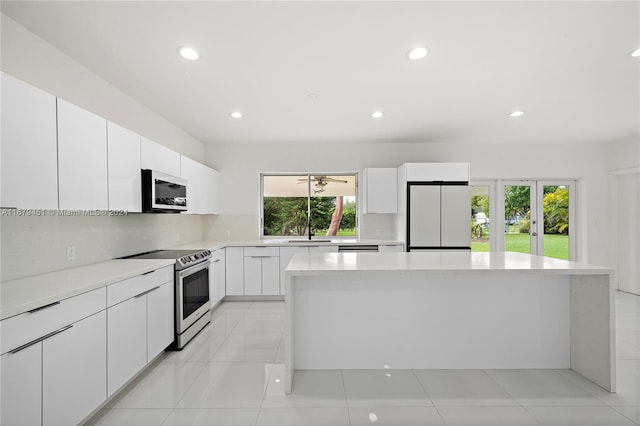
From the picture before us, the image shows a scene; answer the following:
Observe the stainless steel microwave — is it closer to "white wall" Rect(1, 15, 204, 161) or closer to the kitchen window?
"white wall" Rect(1, 15, 204, 161)

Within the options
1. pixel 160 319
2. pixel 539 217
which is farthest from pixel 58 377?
pixel 539 217

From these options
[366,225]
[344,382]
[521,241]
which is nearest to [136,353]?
[344,382]

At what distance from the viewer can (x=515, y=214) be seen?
5172 millimetres

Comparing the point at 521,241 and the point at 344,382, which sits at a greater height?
the point at 521,241

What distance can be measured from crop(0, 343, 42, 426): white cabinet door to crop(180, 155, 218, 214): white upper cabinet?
2.48 meters

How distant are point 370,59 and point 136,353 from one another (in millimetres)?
2849

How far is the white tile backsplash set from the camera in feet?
Result: 6.17

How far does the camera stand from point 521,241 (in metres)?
5.20

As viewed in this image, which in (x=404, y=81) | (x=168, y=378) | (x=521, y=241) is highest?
(x=404, y=81)

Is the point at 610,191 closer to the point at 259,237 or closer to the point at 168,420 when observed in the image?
the point at 259,237

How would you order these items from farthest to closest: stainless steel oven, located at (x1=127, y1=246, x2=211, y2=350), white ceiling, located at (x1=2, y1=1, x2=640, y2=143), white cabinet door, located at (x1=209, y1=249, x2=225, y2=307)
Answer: white cabinet door, located at (x1=209, y1=249, x2=225, y2=307) < stainless steel oven, located at (x1=127, y1=246, x2=211, y2=350) < white ceiling, located at (x1=2, y1=1, x2=640, y2=143)

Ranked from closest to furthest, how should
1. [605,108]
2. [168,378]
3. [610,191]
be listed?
1. [168,378]
2. [605,108]
3. [610,191]

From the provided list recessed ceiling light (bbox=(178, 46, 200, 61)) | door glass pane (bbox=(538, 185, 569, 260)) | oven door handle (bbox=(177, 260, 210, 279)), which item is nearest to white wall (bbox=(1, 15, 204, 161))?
recessed ceiling light (bbox=(178, 46, 200, 61))

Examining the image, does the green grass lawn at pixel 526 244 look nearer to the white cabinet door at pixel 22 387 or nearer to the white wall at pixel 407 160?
the white wall at pixel 407 160
